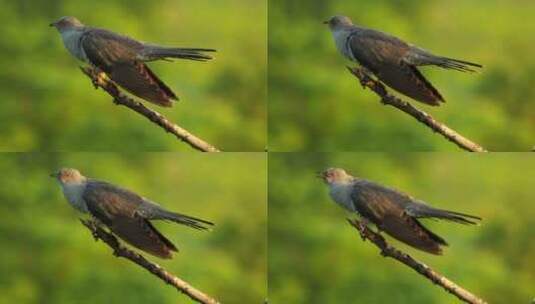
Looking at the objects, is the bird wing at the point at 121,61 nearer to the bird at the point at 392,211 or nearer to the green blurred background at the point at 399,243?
the green blurred background at the point at 399,243

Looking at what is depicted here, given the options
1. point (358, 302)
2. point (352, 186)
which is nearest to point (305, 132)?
point (352, 186)

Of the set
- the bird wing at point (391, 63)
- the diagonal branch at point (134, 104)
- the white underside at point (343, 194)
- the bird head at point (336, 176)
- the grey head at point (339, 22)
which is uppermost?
the grey head at point (339, 22)

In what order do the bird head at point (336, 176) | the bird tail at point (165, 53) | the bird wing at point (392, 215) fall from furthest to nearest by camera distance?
the bird head at point (336, 176) < the bird tail at point (165, 53) < the bird wing at point (392, 215)

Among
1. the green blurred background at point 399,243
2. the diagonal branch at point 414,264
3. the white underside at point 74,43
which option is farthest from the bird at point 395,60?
the white underside at point 74,43

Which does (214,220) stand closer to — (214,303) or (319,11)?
(214,303)

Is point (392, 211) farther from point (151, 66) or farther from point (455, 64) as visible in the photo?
point (151, 66)

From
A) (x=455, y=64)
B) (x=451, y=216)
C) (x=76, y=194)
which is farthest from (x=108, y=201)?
(x=455, y=64)
